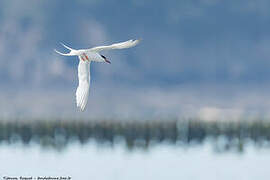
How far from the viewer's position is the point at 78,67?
30.8 m

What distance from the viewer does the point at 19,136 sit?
56.8 m

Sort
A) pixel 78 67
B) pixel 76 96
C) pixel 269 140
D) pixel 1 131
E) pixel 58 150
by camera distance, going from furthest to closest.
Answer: pixel 1 131
pixel 269 140
pixel 58 150
pixel 78 67
pixel 76 96

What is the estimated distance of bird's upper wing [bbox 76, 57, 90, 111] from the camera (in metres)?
28.5

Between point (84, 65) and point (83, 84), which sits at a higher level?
point (84, 65)

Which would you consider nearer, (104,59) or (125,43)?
(125,43)

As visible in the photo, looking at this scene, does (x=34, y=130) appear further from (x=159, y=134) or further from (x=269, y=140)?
(x=269, y=140)

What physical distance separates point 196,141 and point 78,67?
25227 millimetres

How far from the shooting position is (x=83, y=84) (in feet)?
98.2

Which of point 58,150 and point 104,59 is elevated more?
point 104,59

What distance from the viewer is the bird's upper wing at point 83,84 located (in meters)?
28.5

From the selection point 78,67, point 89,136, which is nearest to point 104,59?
point 78,67

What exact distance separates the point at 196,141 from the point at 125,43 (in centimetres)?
2928

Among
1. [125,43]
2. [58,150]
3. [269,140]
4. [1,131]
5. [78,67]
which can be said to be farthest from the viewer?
[1,131]

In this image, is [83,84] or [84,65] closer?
[83,84]
